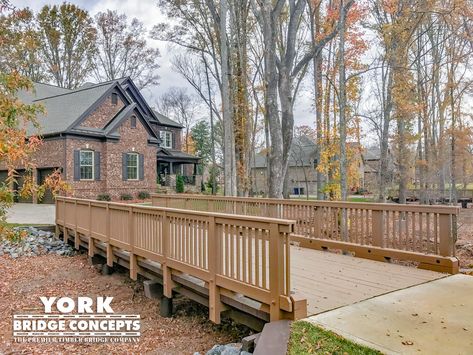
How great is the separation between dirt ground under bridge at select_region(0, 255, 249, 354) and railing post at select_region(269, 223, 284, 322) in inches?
58.6

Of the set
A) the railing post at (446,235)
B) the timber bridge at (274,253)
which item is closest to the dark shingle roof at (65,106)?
the timber bridge at (274,253)

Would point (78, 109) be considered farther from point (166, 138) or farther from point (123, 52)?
point (123, 52)

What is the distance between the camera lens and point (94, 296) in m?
7.16

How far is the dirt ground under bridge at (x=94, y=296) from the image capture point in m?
4.90

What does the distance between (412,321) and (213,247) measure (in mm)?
2222

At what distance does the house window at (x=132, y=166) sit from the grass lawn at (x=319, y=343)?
1911cm

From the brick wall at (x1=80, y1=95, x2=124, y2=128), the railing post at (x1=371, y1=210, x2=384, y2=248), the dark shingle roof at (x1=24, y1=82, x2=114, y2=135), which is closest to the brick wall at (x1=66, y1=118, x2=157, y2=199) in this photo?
the brick wall at (x1=80, y1=95, x2=124, y2=128)

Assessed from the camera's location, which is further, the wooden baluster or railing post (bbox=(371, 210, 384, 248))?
railing post (bbox=(371, 210, 384, 248))

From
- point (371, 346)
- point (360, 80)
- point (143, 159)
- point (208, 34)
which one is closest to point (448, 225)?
point (371, 346)

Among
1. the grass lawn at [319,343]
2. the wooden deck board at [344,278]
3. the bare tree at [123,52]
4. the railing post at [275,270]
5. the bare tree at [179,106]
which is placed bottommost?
the grass lawn at [319,343]

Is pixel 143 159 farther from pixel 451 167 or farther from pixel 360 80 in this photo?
pixel 451 167

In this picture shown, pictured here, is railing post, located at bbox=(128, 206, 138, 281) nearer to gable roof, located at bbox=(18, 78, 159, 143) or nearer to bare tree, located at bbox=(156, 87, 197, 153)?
gable roof, located at bbox=(18, 78, 159, 143)

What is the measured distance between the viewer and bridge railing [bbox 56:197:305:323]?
140 inches

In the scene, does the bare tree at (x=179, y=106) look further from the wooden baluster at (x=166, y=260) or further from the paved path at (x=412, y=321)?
the paved path at (x=412, y=321)
